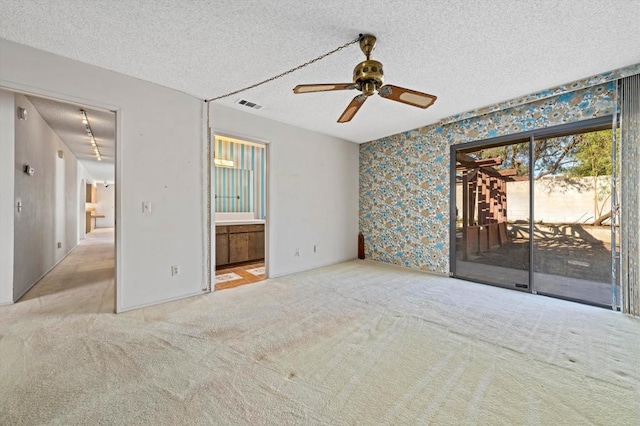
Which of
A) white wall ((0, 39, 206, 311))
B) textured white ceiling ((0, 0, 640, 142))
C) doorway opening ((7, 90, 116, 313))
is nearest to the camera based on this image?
textured white ceiling ((0, 0, 640, 142))

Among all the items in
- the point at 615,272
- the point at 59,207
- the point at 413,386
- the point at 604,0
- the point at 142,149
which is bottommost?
the point at 413,386

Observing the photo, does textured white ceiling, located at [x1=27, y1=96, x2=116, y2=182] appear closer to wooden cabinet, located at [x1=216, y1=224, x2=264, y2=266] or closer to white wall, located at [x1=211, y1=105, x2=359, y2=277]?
white wall, located at [x1=211, y1=105, x2=359, y2=277]

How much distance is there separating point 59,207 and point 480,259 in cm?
839

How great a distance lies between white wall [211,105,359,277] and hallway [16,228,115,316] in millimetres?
2128

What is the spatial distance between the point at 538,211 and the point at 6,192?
→ 7.32 metres

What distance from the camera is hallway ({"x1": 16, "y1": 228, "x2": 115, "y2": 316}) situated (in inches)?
111

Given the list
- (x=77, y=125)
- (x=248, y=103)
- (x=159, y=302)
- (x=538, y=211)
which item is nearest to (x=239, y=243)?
(x=159, y=302)

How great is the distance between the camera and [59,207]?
5270 millimetres

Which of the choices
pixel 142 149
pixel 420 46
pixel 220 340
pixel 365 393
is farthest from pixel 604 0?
pixel 142 149

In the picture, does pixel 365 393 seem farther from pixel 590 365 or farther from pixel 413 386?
pixel 590 365

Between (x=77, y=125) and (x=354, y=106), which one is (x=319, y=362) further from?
(x=77, y=125)

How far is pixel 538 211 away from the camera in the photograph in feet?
14.4

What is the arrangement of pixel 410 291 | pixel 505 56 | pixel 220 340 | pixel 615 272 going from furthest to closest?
pixel 410 291
pixel 615 272
pixel 505 56
pixel 220 340

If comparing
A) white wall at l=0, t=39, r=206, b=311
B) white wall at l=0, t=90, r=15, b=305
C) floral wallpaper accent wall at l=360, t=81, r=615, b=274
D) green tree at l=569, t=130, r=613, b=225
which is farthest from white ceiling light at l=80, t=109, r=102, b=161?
green tree at l=569, t=130, r=613, b=225
